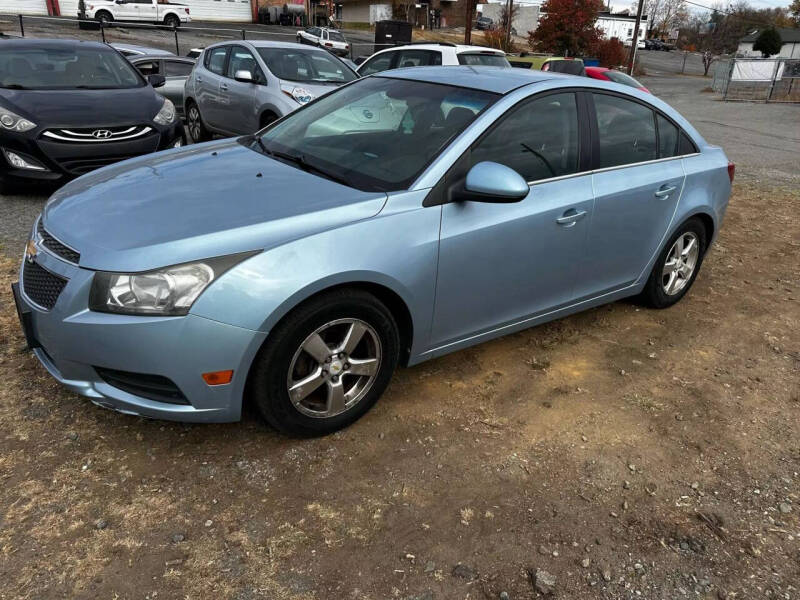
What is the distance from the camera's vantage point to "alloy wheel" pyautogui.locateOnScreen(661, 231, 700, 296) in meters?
4.48

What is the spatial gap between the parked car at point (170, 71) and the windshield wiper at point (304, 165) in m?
8.21

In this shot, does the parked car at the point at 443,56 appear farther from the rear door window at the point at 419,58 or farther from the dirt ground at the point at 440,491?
the dirt ground at the point at 440,491

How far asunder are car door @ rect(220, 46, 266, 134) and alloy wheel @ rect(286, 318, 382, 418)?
624 cm

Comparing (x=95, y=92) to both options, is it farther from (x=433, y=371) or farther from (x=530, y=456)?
(x=530, y=456)

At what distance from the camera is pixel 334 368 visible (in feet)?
9.34

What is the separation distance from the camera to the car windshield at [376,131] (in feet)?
10.3

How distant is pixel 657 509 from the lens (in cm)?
270

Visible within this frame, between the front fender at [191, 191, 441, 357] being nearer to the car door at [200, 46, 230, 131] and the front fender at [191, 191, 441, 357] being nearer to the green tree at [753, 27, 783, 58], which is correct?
the car door at [200, 46, 230, 131]

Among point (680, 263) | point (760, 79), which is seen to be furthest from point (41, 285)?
point (760, 79)

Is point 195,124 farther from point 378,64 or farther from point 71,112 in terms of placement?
point 71,112


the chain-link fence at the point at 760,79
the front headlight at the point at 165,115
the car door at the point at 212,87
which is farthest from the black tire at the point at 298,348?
the chain-link fence at the point at 760,79

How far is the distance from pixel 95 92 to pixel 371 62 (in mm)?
5950

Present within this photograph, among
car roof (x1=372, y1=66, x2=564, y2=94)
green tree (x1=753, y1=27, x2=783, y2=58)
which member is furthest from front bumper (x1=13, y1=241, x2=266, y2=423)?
green tree (x1=753, y1=27, x2=783, y2=58)

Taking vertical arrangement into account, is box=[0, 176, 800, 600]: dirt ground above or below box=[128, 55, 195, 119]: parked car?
below
